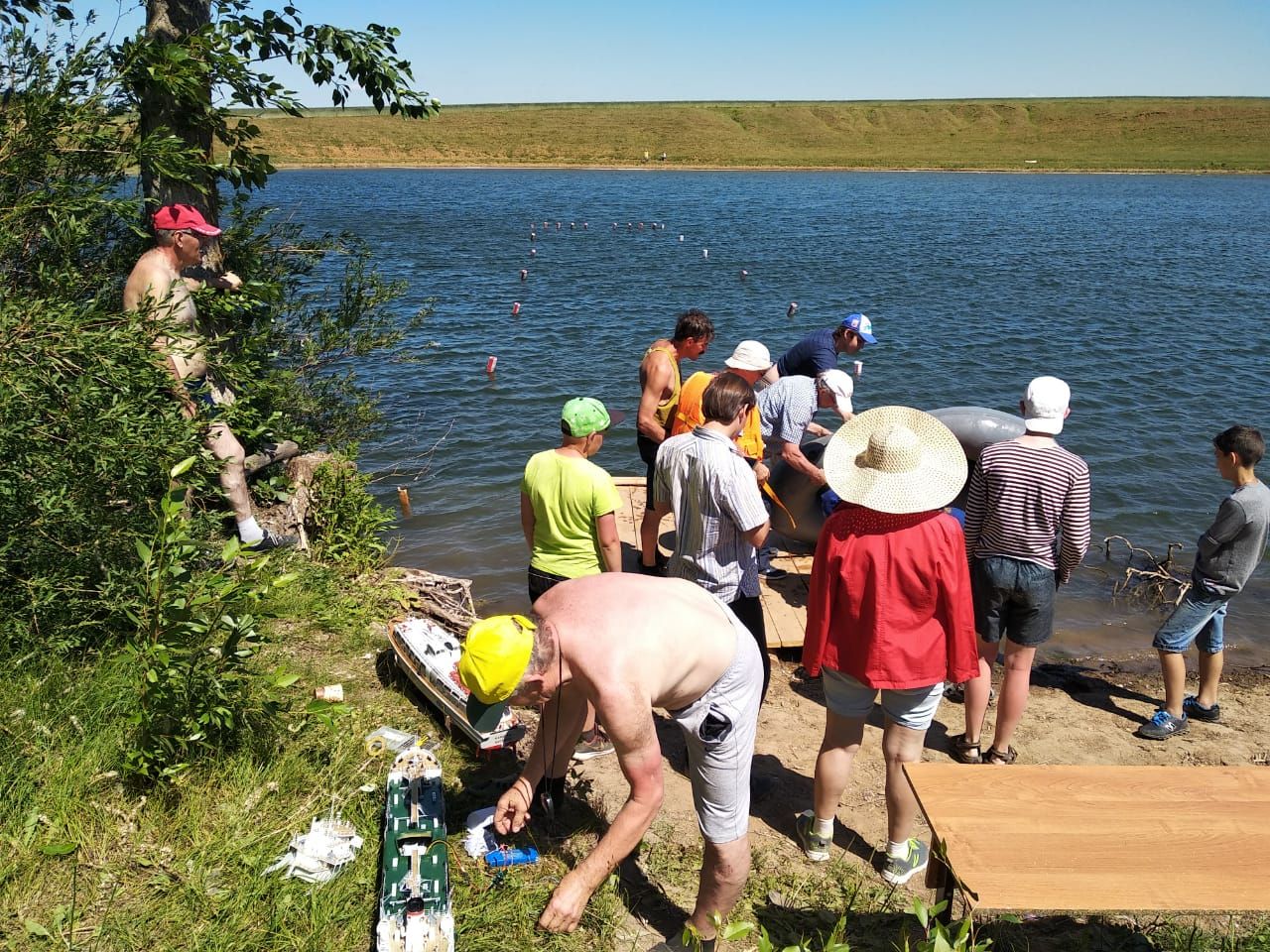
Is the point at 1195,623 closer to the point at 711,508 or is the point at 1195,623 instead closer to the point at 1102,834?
the point at 1102,834

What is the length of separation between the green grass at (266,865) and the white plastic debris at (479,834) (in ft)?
0.24

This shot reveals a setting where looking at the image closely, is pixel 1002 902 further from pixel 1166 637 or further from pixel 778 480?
pixel 778 480

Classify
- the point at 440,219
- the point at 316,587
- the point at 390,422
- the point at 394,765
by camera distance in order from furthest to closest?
1. the point at 440,219
2. the point at 390,422
3. the point at 316,587
4. the point at 394,765

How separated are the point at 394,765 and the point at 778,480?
12.6ft

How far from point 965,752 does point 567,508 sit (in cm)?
272

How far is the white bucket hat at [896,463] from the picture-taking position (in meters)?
3.82

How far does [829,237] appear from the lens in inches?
1293

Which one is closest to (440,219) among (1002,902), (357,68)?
(357,68)

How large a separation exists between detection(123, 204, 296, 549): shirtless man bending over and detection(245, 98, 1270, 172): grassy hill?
6399 cm

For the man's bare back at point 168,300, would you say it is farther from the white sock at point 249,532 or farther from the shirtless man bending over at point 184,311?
the white sock at point 249,532

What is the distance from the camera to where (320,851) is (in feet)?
12.2

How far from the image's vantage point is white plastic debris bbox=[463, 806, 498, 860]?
12.9 ft

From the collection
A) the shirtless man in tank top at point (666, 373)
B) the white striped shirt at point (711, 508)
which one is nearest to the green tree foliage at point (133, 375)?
the white striped shirt at point (711, 508)

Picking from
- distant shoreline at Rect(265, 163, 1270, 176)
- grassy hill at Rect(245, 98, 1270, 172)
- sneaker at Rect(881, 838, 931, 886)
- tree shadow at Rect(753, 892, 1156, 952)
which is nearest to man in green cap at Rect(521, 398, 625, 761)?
tree shadow at Rect(753, 892, 1156, 952)
